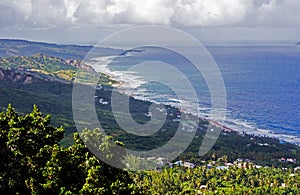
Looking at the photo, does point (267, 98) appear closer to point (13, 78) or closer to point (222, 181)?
point (222, 181)

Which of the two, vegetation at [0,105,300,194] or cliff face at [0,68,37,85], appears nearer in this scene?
vegetation at [0,105,300,194]

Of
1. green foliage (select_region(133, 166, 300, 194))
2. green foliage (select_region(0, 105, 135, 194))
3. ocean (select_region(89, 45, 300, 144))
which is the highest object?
green foliage (select_region(0, 105, 135, 194))

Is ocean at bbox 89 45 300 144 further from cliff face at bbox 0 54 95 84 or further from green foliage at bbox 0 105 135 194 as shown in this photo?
green foliage at bbox 0 105 135 194

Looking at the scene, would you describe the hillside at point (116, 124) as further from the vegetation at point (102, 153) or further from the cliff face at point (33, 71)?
the cliff face at point (33, 71)

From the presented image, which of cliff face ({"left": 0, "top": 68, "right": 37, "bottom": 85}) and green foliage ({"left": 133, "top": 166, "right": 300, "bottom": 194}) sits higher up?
cliff face ({"left": 0, "top": 68, "right": 37, "bottom": 85})

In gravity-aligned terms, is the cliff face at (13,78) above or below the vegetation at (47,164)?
below

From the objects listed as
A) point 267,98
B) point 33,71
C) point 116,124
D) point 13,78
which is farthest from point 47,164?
point 33,71

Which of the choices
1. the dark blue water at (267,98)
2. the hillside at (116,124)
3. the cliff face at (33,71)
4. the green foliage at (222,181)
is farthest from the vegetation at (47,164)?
the cliff face at (33,71)

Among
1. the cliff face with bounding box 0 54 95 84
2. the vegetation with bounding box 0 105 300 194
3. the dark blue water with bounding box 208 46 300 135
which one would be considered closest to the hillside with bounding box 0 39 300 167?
the cliff face with bounding box 0 54 95 84

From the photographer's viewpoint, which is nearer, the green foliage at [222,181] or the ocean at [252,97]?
the green foliage at [222,181]

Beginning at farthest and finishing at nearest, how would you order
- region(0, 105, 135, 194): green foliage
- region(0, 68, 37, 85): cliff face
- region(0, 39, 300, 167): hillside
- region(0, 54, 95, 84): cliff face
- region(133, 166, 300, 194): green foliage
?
1. region(0, 54, 95, 84): cliff face
2. region(0, 68, 37, 85): cliff face
3. region(0, 39, 300, 167): hillside
4. region(133, 166, 300, 194): green foliage
5. region(0, 105, 135, 194): green foliage

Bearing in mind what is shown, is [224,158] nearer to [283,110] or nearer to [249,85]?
[283,110]

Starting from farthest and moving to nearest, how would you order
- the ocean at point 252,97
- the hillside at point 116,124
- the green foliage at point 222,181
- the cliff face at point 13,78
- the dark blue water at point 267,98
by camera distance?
the cliff face at point 13,78, the dark blue water at point 267,98, the ocean at point 252,97, the hillside at point 116,124, the green foliage at point 222,181
